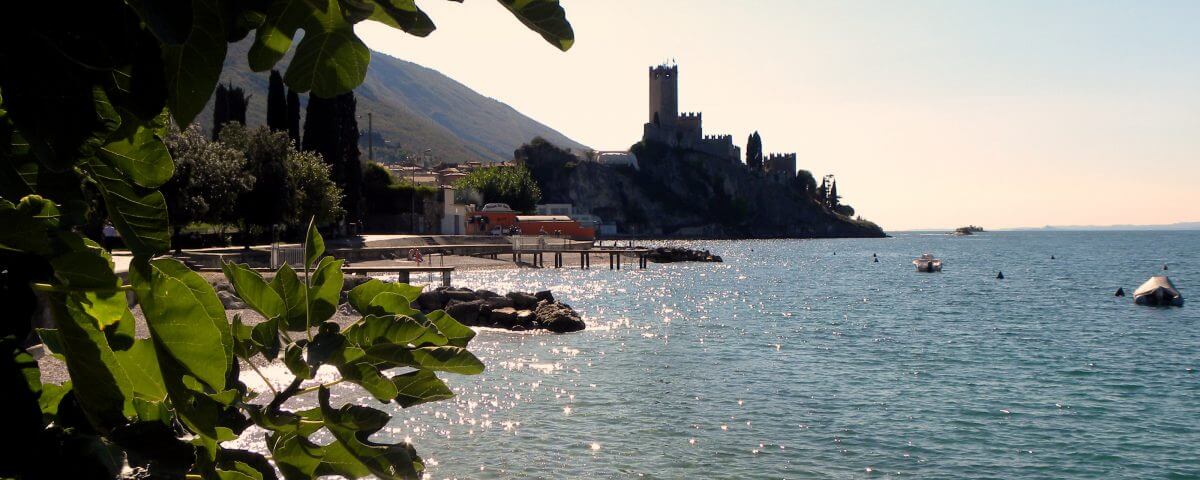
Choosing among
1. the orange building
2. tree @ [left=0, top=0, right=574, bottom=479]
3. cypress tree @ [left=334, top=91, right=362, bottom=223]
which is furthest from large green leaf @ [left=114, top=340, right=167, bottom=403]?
the orange building

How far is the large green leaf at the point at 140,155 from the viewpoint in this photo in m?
0.81

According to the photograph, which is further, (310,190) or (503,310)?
(310,190)

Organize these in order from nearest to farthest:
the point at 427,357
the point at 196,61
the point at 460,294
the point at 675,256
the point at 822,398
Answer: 1. the point at 196,61
2. the point at 427,357
3. the point at 822,398
4. the point at 460,294
5. the point at 675,256

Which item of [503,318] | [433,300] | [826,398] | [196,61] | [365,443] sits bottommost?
[826,398]

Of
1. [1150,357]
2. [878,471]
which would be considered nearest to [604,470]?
Result: [878,471]

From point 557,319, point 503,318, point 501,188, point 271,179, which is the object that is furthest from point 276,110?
point 501,188

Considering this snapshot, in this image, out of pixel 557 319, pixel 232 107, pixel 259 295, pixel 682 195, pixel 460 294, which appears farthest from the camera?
pixel 682 195

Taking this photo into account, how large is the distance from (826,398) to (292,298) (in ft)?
56.4

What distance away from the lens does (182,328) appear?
0.83m

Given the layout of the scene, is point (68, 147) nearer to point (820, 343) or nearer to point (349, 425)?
point (349, 425)

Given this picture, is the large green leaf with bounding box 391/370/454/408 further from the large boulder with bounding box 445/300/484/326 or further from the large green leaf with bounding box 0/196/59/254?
the large boulder with bounding box 445/300/484/326

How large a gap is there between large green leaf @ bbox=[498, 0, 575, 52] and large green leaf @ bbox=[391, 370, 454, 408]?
496 millimetres

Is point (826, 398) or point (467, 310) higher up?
point (467, 310)

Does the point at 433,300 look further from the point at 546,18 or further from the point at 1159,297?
the point at 1159,297
